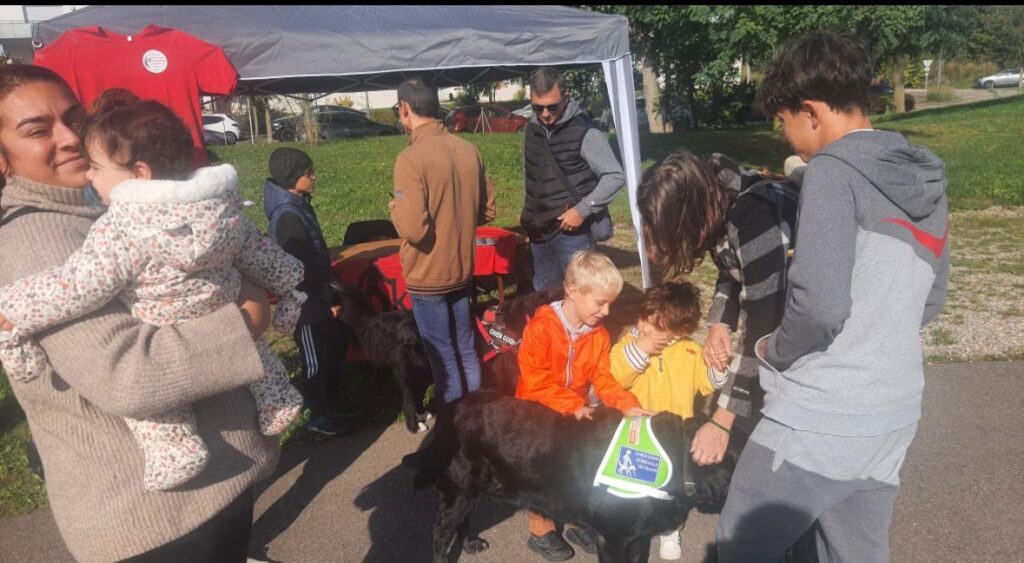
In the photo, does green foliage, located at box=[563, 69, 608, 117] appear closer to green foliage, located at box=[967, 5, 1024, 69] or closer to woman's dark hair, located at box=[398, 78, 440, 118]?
woman's dark hair, located at box=[398, 78, 440, 118]

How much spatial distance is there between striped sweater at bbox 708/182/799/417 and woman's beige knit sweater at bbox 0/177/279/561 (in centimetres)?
144

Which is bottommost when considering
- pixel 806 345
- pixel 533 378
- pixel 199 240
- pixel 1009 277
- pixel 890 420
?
pixel 1009 277

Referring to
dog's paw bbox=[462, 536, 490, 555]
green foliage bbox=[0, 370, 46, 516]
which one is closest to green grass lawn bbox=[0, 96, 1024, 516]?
green foliage bbox=[0, 370, 46, 516]

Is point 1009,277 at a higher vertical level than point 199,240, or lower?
lower

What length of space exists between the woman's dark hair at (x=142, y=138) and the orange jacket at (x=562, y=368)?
166 cm

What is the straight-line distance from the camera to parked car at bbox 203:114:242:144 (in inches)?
1051

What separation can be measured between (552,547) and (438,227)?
1.80 metres

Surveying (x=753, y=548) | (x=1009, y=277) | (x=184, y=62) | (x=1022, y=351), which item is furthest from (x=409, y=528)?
(x=1009, y=277)

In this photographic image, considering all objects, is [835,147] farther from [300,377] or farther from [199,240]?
[300,377]

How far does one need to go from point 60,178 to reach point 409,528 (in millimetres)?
2470

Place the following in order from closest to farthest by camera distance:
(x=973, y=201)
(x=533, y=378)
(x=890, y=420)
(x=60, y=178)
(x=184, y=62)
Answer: (x=60, y=178), (x=890, y=420), (x=533, y=378), (x=184, y=62), (x=973, y=201)

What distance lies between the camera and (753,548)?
1934 millimetres

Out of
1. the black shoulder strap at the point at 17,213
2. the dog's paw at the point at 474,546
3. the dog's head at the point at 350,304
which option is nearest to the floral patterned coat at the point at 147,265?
the black shoulder strap at the point at 17,213

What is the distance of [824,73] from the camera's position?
170 cm
